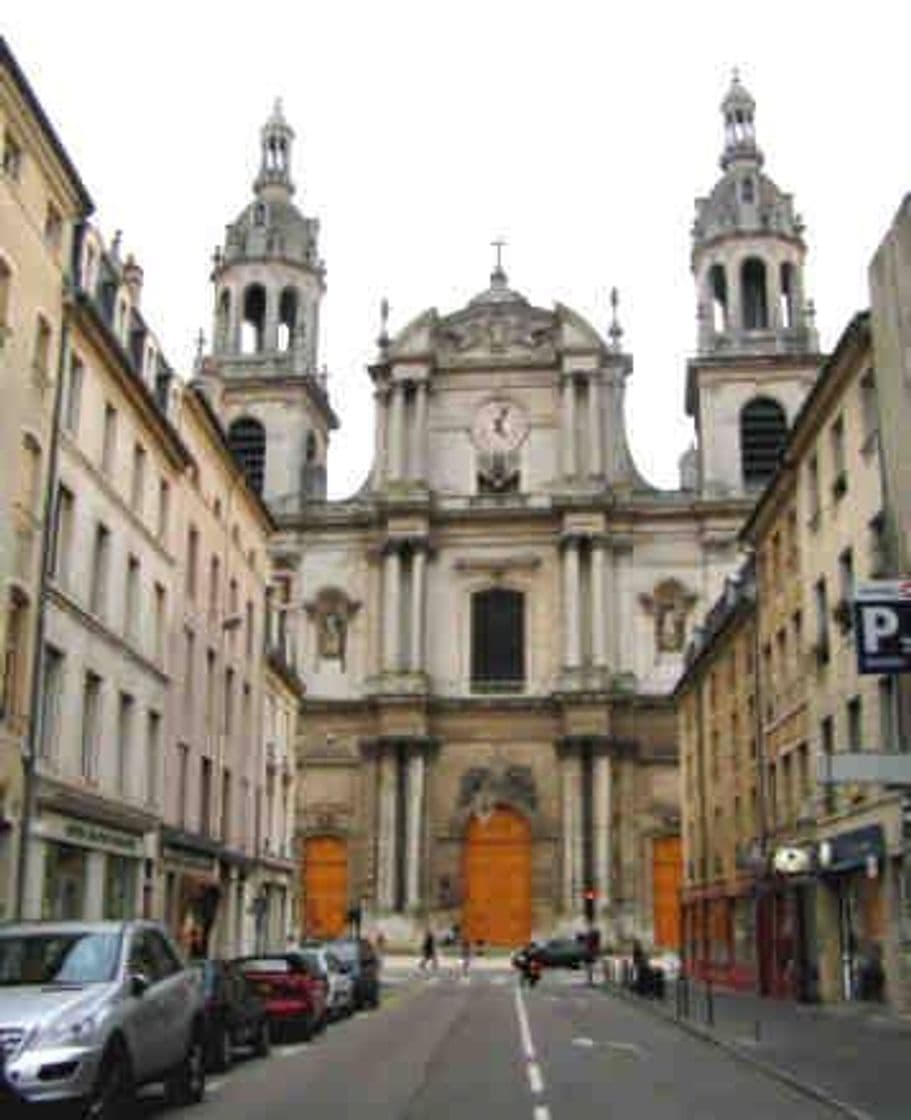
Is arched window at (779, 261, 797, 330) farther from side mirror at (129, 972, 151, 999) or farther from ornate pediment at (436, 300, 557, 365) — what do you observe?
side mirror at (129, 972, 151, 999)

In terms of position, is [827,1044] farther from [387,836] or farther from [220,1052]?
[387,836]

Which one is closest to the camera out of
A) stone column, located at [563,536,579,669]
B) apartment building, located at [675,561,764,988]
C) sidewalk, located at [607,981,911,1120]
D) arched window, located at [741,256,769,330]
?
sidewalk, located at [607,981,911,1120]

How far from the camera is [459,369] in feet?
203

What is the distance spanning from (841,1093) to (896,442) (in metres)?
12.0

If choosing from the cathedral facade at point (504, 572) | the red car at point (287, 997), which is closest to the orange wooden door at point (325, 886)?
the cathedral facade at point (504, 572)

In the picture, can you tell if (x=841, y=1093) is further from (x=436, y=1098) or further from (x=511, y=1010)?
(x=511, y=1010)

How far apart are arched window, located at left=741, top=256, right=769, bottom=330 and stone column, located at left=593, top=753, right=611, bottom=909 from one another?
19.5m

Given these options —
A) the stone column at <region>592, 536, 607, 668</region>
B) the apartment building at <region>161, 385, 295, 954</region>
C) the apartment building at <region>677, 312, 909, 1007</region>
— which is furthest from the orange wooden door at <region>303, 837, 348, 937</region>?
the apartment building at <region>677, 312, 909, 1007</region>

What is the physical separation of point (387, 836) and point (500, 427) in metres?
17.5

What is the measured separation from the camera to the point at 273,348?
6406 centimetres

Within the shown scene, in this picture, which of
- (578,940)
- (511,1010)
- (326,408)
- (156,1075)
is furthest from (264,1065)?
(326,408)

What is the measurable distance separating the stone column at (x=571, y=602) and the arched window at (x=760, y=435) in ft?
24.6

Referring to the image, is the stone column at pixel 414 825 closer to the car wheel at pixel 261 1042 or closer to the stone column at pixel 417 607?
the stone column at pixel 417 607

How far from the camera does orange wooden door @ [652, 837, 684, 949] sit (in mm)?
54531
